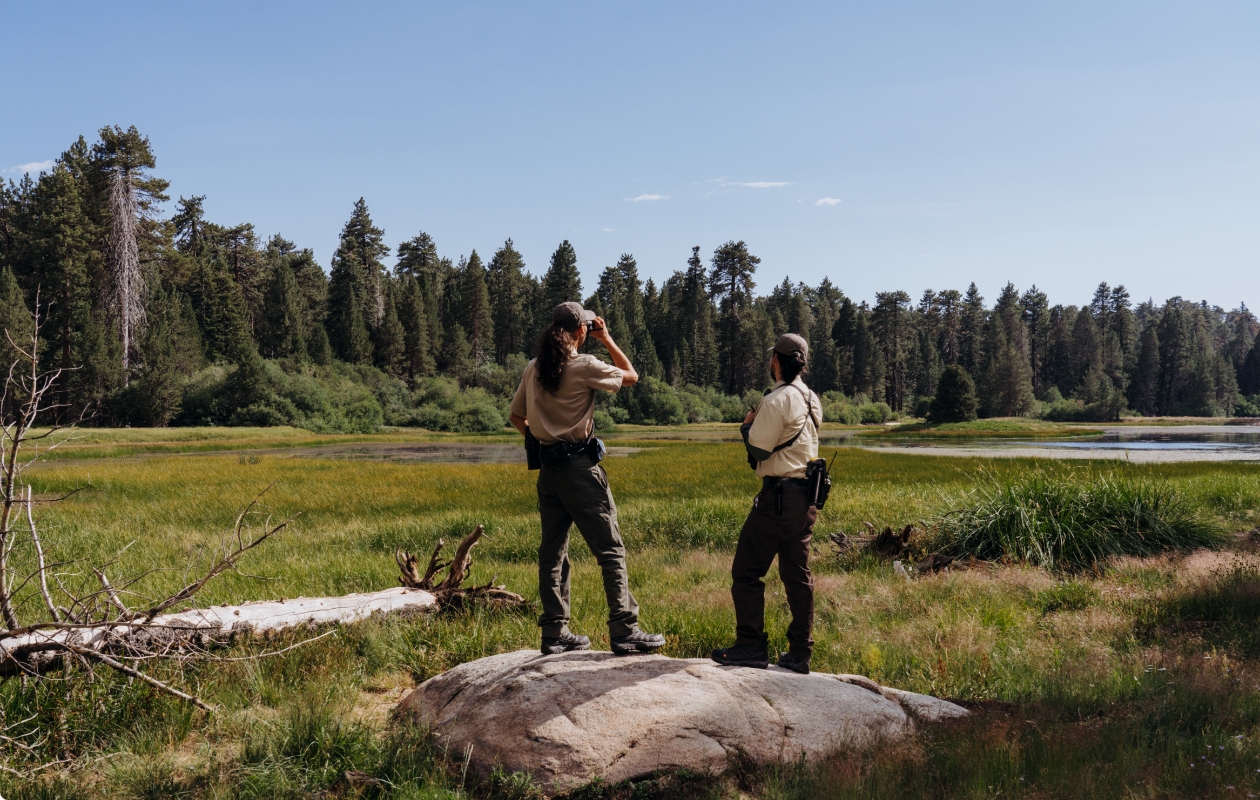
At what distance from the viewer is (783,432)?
5062 millimetres

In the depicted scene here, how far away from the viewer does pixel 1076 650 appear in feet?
21.2

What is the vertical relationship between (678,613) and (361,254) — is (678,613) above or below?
below

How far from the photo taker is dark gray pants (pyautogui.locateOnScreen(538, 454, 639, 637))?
199 inches

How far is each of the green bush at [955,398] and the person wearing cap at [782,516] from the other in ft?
248

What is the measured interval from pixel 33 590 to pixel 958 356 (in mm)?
126135

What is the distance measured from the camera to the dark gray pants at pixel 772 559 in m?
5.03

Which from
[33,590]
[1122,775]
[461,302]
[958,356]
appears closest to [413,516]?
[33,590]

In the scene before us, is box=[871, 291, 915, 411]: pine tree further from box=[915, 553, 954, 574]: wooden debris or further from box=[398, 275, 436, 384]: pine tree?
box=[915, 553, 954, 574]: wooden debris

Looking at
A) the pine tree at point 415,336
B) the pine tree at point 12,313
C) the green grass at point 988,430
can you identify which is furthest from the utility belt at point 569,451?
the pine tree at point 415,336

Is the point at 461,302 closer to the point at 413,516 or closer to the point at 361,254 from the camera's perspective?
the point at 361,254

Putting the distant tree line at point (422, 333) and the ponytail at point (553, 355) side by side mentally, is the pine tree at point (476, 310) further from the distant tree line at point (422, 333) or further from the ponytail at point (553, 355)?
the ponytail at point (553, 355)

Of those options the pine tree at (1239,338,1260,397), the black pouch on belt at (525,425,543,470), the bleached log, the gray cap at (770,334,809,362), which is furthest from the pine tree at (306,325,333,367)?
the pine tree at (1239,338,1260,397)

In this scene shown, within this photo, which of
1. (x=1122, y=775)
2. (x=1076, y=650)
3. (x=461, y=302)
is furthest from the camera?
(x=461, y=302)

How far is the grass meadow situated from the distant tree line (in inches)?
1349
